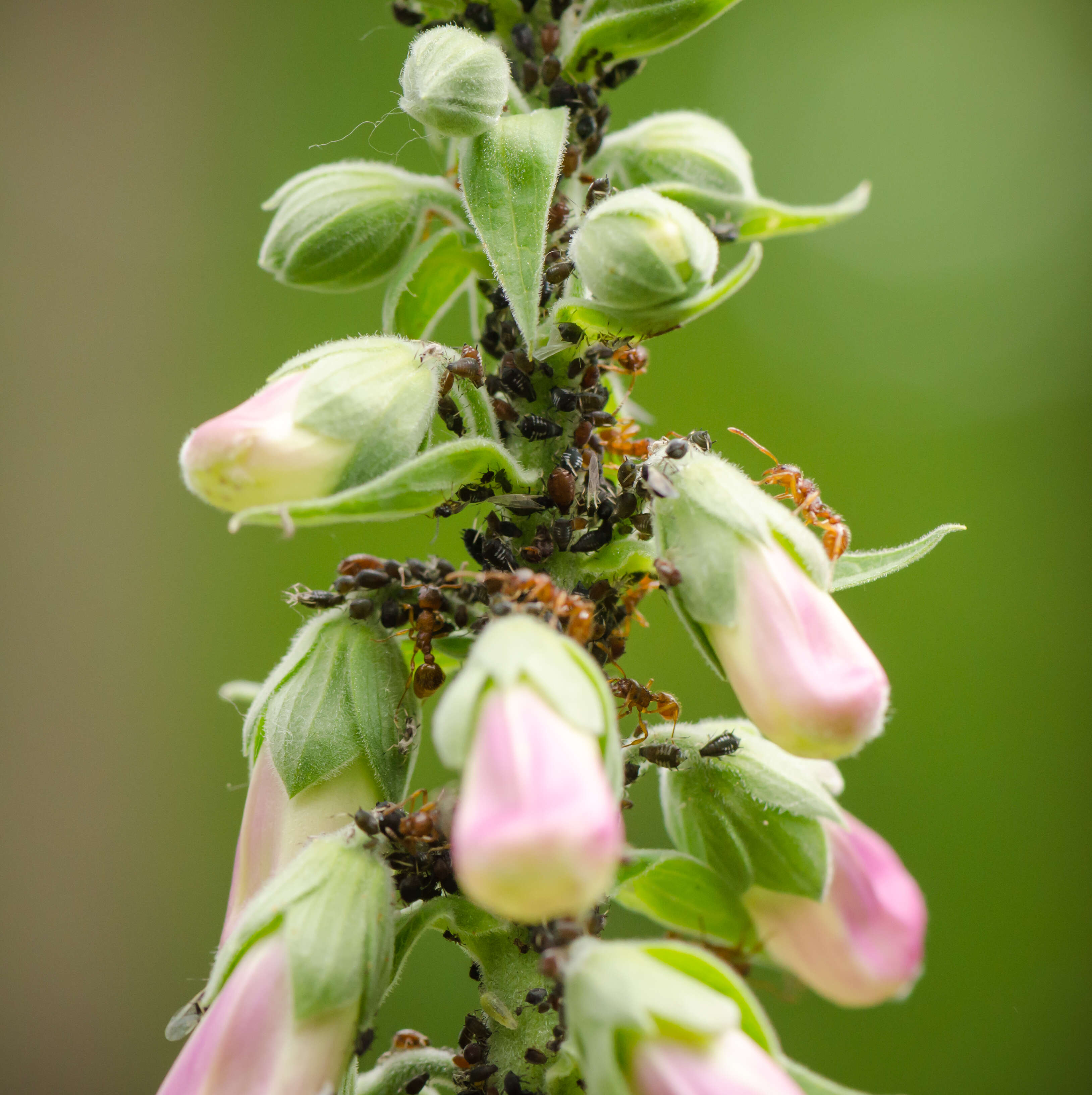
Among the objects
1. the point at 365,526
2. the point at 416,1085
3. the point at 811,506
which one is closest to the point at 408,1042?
the point at 416,1085

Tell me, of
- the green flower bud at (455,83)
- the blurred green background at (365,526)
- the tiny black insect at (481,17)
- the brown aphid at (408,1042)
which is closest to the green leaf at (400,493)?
the green flower bud at (455,83)

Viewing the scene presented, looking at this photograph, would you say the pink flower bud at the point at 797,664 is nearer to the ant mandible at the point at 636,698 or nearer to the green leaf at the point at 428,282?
the ant mandible at the point at 636,698

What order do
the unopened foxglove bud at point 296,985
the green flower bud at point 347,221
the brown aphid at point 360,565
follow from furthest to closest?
the green flower bud at point 347,221 → the brown aphid at point 360,565 → the unopened foxglove bud at point 296,985

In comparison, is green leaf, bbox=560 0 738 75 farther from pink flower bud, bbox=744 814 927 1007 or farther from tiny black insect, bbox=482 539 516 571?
pink flower bud, bbox=744 814 927 1007

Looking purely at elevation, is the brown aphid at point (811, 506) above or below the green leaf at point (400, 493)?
below

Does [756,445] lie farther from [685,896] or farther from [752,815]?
[685,896]
